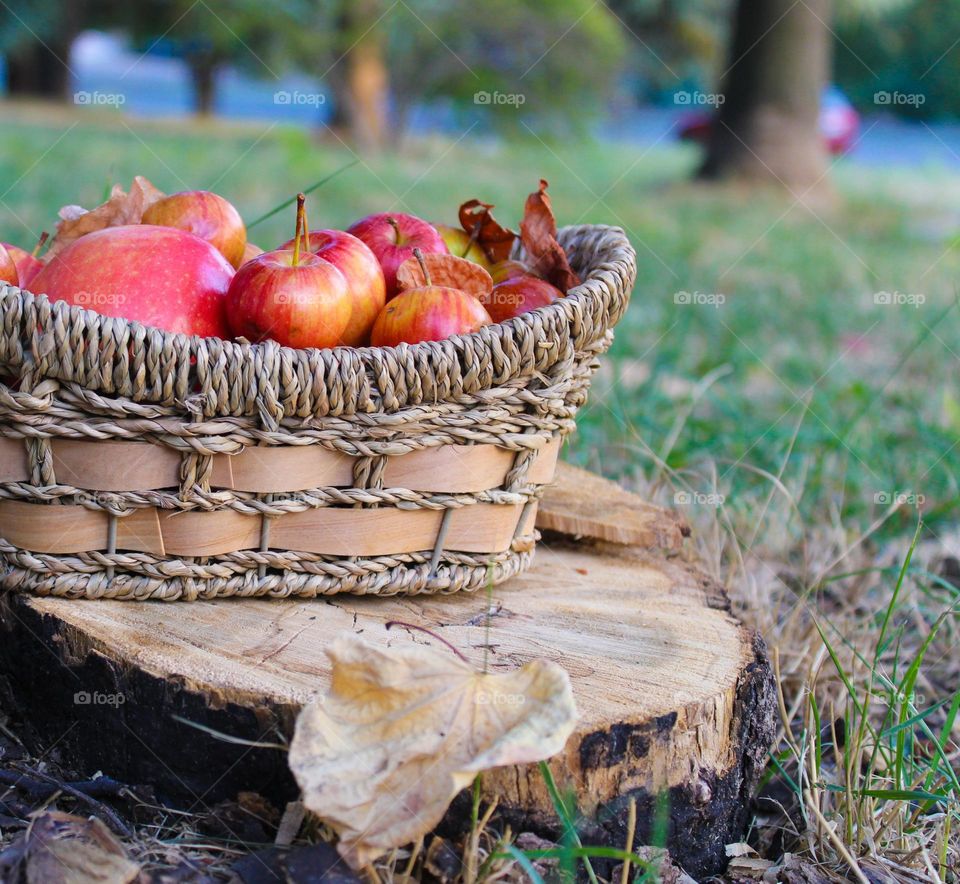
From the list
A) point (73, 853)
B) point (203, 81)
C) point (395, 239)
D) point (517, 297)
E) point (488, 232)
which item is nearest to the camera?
point (73, 853)

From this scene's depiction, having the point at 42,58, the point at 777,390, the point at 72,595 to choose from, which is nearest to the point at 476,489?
the point at 72,595

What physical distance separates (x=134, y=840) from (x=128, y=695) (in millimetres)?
167

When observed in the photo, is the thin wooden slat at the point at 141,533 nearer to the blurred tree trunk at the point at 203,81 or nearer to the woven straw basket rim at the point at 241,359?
the woven straw basket rim at the point at 241,359

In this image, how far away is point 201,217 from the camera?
5.58 ft

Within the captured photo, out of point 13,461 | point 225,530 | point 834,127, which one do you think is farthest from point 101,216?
Answer: point 834,127

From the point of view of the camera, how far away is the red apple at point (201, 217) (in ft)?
5.58

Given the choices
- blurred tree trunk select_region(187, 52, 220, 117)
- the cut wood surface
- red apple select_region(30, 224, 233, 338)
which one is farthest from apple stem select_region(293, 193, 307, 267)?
blurred tree trunk select_region(187, 52, 220, 117)

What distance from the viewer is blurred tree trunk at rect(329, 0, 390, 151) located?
472 inches

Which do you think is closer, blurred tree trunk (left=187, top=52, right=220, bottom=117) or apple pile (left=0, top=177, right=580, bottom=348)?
apple pile (left=0, top=177, right=580, bottom=348)

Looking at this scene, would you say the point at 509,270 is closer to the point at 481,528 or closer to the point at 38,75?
the point at 481,528

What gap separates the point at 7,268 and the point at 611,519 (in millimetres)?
1018

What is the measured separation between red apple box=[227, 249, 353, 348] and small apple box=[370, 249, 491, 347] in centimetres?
7

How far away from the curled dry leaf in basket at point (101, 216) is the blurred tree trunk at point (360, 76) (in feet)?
34.3

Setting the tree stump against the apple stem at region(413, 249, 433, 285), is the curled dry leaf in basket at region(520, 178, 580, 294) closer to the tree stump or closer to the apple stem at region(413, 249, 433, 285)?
the apple stem at region(413, 249, 433, 285)
